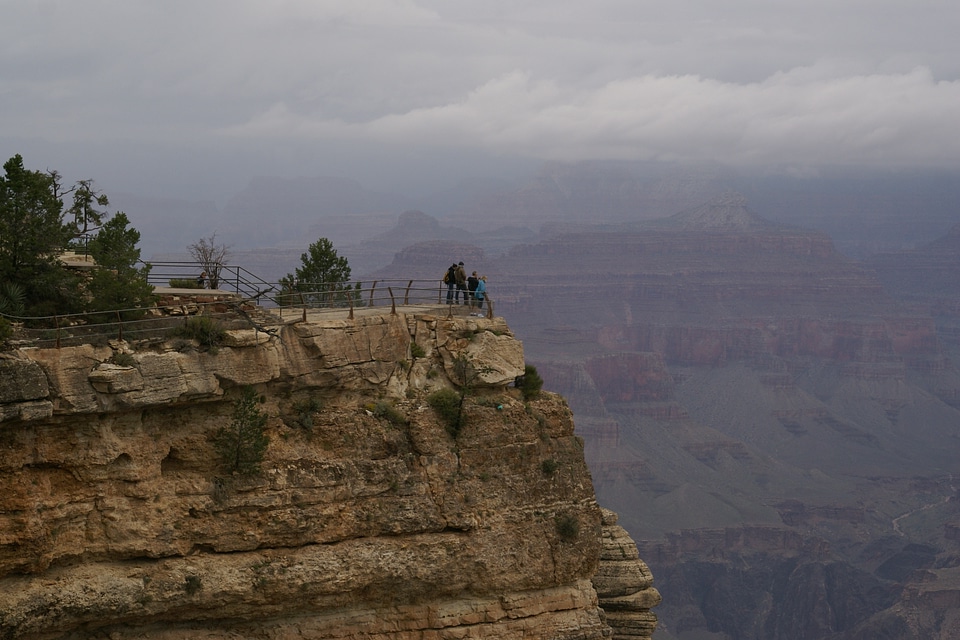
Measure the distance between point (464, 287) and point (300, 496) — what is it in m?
10.8

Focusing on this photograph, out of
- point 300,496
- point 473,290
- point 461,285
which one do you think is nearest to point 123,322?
point 300,496

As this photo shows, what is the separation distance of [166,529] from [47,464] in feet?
12.1

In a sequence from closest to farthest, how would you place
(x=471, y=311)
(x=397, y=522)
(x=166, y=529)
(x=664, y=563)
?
(x=166, y=529), (x=397, y=522), (x=471, y=311), (x=664, y=563)

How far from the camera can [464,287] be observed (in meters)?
44.2

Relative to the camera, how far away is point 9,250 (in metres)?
35.8

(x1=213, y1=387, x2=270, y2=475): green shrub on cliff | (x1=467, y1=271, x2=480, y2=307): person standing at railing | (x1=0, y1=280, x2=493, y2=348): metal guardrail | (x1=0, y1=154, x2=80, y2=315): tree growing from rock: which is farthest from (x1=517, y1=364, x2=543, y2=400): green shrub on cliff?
(x1=0, y1=154, x2=80, y2=315): tree growing from rock

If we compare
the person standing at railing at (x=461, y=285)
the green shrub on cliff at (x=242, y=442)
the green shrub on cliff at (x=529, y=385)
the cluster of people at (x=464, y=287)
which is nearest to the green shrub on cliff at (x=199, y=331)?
the green shrub on cliff at (x=242, y=442)

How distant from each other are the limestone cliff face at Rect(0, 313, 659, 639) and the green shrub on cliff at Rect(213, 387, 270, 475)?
28 centimetres

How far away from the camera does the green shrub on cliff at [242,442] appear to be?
35.6 metres

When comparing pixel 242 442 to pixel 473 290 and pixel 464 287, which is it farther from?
pixel 464 287

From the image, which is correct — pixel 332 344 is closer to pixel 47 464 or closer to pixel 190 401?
pixel 190 401

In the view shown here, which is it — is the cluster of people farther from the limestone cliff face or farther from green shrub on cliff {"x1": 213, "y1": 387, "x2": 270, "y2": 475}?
green shrub on cliff {"x1": 213, "y1": 387, "x2": 270, "y2": 475}

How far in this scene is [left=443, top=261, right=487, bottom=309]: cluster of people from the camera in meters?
43.4

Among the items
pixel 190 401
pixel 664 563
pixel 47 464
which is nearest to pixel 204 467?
pixel 190 401
